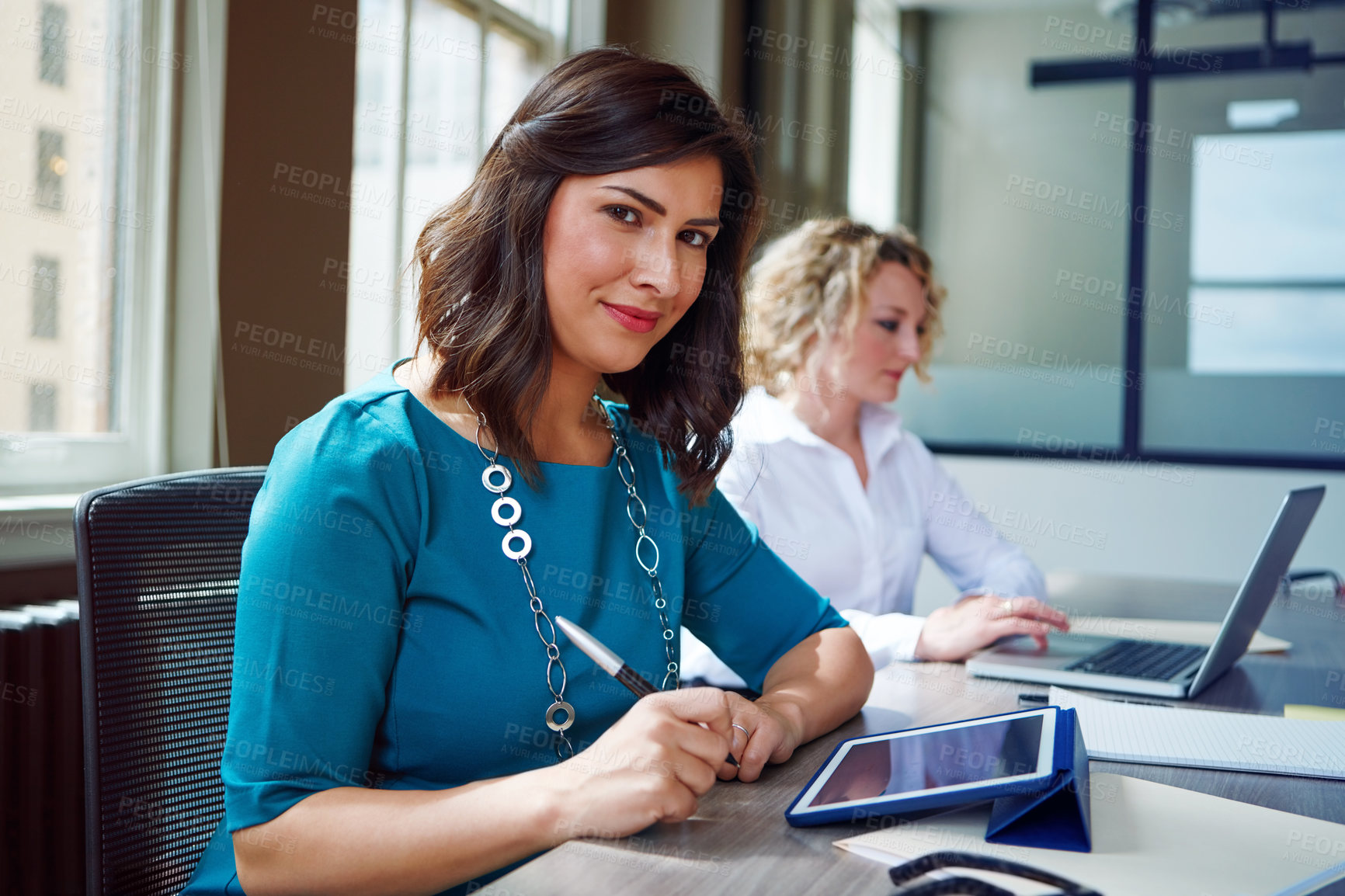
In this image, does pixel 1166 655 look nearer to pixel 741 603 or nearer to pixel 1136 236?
pixel 741 603

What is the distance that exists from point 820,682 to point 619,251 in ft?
1.72

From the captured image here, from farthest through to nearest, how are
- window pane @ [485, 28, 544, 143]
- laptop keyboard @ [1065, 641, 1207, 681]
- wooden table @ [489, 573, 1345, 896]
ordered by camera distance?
window pane @ [485, 28, 544, 143], laptop keyboard @ [1065, 641, 1207, 681], wooden table @ [489, 573, 1345, 896]

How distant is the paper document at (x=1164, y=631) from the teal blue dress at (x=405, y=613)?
3.25 feet

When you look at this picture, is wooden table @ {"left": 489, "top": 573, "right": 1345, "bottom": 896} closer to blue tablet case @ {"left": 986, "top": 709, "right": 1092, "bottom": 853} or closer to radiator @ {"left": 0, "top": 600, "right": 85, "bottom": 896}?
blue tablet case @ {"left": 986, "top": 709, "right": 1092, "bottom": 853}

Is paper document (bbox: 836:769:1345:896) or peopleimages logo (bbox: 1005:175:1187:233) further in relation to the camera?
peopleimages logo (bbox: 1005:175:1187:233)

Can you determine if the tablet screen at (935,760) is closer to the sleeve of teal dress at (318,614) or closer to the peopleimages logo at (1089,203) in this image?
the sleeve of teal dress at (318,614)

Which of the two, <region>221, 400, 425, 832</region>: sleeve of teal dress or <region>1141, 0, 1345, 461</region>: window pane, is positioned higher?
<region>1141, 0, 1345, 461</region>: window pane

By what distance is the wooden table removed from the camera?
0.74 metres

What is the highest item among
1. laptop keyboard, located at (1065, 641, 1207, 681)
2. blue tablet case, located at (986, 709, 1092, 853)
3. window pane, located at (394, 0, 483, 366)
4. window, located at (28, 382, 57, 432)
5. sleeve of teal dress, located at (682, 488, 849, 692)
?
window pane, located at (394, 0, 483, 366)

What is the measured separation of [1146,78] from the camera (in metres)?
4.17

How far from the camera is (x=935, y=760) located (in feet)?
3.05

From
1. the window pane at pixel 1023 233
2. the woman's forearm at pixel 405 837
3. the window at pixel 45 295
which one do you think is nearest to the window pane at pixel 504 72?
the window at pixel 45 295

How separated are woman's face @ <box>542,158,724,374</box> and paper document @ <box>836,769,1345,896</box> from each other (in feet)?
1.89

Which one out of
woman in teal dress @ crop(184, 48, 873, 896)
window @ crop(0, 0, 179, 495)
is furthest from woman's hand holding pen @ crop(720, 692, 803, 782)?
window @ crop(0, 0, 179, 495)
